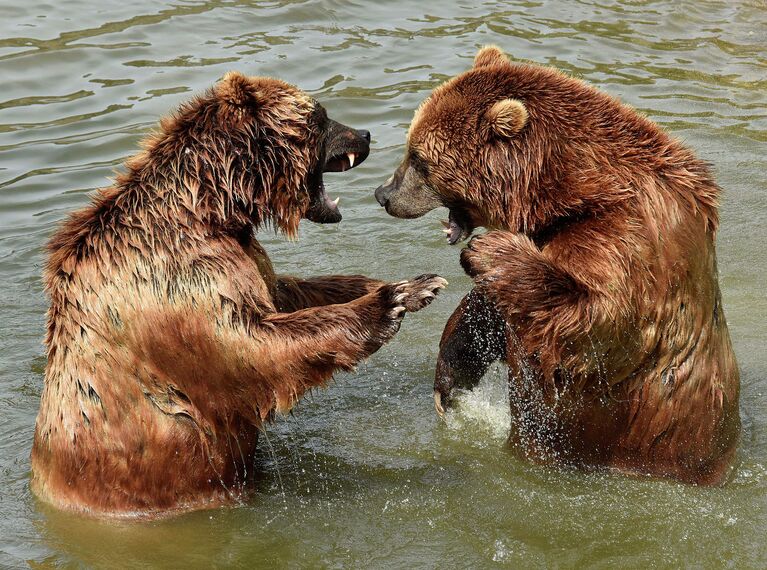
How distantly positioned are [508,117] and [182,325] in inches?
83.5

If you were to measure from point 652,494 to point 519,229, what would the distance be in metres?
1.71

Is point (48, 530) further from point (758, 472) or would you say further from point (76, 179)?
point (76, 179)

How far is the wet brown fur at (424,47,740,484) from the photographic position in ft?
18.5

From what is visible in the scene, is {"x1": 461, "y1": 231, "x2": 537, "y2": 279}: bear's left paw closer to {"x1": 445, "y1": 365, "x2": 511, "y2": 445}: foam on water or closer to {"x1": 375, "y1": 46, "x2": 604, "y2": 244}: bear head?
{"x1": 375, "y1": 46, "x2": 604, "y2": 244}: bear head

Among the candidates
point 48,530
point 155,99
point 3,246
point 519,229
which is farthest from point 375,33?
point 48,530

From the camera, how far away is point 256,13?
47.6 ft

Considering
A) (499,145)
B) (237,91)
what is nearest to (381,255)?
(499,145)

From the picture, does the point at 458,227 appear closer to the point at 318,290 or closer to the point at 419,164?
the point at 419,164

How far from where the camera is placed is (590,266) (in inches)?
220

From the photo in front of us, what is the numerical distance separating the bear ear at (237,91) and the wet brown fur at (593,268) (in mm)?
1101

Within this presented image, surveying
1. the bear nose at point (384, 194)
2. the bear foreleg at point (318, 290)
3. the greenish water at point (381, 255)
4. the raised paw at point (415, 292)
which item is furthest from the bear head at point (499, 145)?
the greenish water at point (381, 255)

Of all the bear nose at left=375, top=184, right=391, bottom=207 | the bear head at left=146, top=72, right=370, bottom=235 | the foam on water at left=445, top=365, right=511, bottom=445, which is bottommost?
the foam on water at left=445, top=365, right=511, bottom=445

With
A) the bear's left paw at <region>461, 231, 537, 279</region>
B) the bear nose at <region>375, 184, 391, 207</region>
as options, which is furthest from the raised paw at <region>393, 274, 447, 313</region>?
the bear nose at <region>375, 184, 391, 207</region>

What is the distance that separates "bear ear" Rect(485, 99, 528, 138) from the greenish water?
2066 millimetres
